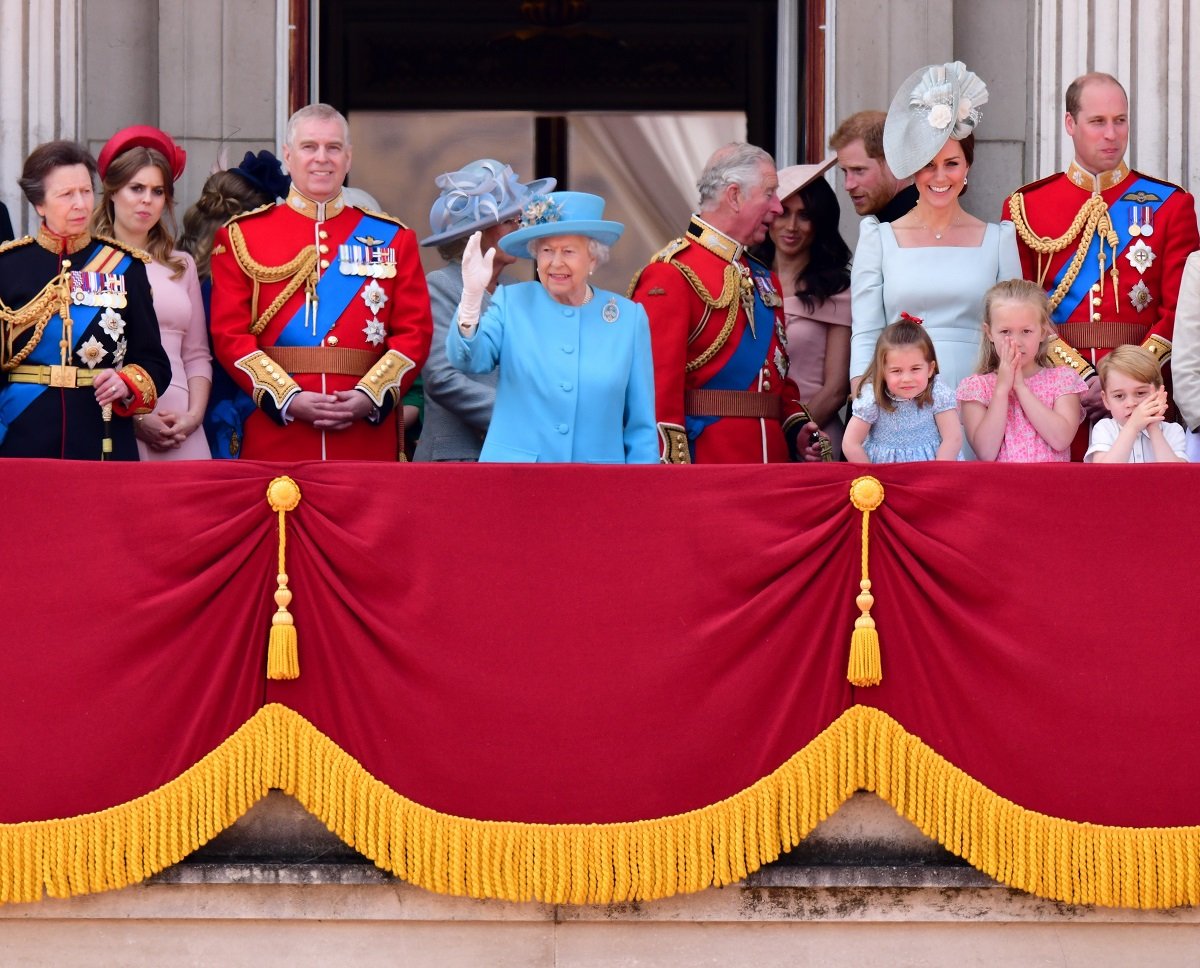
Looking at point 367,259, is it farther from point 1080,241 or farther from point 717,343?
point 1080,241

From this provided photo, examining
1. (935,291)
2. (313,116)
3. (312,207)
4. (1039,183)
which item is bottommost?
(935,291)

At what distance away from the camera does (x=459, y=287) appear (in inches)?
286

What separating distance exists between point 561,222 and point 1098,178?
1.90 m

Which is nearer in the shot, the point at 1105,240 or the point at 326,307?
the point at 326,307

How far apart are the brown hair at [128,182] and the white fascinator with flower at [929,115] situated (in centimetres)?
217

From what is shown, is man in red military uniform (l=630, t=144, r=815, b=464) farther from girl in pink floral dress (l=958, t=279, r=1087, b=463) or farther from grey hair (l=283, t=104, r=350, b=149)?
grey hair (l=283, t=104, r=350, b=149)

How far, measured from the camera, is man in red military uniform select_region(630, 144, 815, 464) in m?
6.93

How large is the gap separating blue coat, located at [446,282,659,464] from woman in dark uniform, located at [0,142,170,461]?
3.03ft

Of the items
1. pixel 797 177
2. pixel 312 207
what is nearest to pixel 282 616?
pixel 312 207

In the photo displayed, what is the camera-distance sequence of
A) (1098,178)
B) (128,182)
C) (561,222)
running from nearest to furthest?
(561,222), (128,182), (1098,178)

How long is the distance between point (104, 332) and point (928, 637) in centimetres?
242

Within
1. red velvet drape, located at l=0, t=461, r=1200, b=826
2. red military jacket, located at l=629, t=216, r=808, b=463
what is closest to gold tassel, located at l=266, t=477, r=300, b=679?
red velvet drape, located at l=0, t=461, r=1200, b=826

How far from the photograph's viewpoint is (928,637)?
19.1ft

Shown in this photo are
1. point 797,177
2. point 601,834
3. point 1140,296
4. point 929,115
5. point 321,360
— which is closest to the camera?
point 601,834
